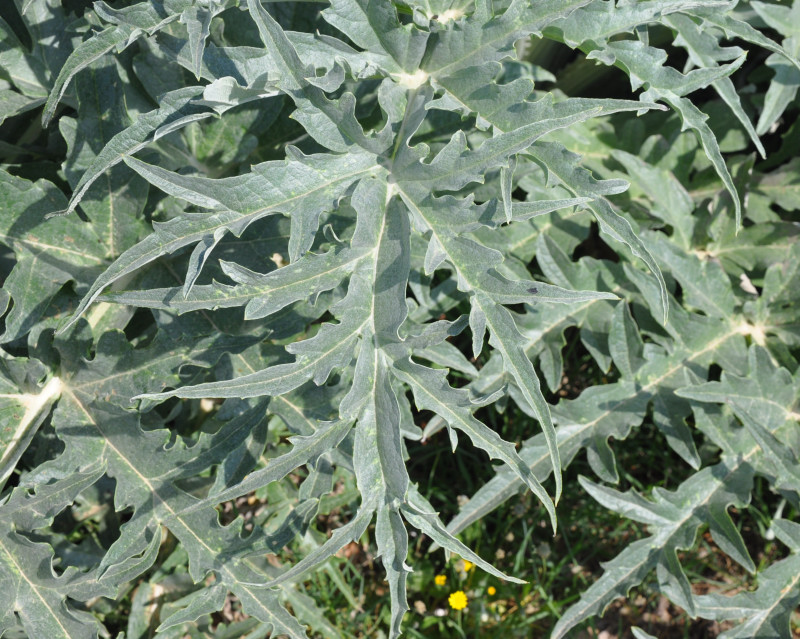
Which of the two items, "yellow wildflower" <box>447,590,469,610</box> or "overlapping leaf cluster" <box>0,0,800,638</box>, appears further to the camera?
"yellow wildflower" <box>447,590,469,610</box>

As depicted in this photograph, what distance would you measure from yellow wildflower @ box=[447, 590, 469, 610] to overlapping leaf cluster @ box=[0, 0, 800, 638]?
0.45 m

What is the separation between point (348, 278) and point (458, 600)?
1.06 meters

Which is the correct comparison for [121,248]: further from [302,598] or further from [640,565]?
[640,565]

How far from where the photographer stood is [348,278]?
1627 millimetres

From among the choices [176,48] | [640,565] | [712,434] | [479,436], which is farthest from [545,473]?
[176,48]

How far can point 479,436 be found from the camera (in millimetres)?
1242

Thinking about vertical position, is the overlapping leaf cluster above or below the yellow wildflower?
above

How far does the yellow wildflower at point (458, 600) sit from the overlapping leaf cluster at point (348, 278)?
0.45 metres

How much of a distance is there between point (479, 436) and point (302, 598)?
989mm

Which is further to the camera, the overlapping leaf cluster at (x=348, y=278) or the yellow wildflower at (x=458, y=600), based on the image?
the yellow wildflower at (x=458, y=600)

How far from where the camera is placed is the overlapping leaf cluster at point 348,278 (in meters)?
1.23

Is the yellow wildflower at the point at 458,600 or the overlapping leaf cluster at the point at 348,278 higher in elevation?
the overlapping leaf cluster at the point at 348,278

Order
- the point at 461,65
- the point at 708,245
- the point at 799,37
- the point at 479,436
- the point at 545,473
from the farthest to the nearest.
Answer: the point at 708,245
the point at 799,37
the point at 545,473
the point at 461,65
the point at 479,436

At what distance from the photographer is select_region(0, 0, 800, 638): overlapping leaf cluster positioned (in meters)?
1.23
